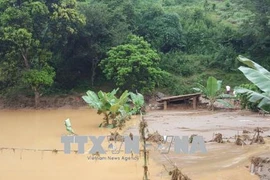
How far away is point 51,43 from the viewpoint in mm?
19109

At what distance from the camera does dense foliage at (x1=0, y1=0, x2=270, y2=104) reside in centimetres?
1795

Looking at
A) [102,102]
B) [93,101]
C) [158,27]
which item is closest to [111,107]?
[102,102]

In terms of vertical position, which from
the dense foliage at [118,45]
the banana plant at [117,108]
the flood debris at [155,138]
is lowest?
the flood debris at [155,138]

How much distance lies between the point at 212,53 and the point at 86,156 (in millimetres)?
15248

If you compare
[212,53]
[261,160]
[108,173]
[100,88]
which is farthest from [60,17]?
[261,160]

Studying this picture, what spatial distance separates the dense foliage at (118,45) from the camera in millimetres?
17953

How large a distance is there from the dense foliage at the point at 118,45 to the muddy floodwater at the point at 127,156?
12.0 feet

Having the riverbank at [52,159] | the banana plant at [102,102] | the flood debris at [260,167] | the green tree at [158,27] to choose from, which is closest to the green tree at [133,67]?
the riverbank at [52,159]

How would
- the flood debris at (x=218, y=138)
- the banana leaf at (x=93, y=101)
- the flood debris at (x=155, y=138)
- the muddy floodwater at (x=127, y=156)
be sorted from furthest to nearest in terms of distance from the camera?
the banana leaf at (x=93, y=101)
the flood debris at (x=155, y=138)
the flood debris at (x=218, y=138)
the muddy floodwater at (x=127, y=156)

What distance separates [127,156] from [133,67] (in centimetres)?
919

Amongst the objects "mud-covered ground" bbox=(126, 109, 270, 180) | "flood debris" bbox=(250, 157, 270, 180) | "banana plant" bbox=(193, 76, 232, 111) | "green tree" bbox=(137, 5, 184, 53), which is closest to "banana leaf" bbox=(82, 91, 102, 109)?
"mud-covered ground" bbox=(126, 109, 270, 180)

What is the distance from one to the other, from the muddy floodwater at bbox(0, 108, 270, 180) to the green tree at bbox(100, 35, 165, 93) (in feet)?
10.5

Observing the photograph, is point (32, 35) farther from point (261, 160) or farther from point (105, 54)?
point (261, 160)

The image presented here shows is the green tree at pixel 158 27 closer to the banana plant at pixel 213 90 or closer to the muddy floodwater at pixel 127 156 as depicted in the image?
the banana plant at pixel 213 90
